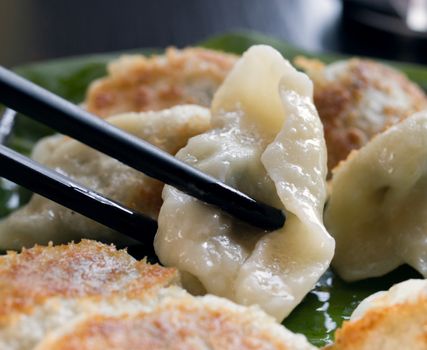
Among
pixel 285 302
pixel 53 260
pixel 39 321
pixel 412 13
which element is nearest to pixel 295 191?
pixel 285 302

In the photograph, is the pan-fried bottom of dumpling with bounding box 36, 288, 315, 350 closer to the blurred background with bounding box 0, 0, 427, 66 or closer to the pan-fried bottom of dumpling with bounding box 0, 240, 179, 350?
the pan-fried bottom of dumpling with bounding box 0, 240, 179, 350

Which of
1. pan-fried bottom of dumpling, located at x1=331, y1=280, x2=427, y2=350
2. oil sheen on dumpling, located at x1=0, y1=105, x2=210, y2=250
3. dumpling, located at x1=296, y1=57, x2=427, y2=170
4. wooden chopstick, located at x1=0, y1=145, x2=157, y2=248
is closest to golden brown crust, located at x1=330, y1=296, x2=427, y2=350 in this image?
pan-fried bottom of dumpling, located at x1=331, y1=280, x2=427, y2=350

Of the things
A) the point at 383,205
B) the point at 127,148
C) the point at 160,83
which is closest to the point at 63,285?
the point at 127,148

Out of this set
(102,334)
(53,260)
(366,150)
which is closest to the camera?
(102,334)

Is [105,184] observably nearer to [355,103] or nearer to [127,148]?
[127,148]

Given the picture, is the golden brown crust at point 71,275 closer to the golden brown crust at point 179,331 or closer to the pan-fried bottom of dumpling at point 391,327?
the golden brown crust at point 179,331

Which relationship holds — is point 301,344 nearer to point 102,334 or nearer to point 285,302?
point 285,302

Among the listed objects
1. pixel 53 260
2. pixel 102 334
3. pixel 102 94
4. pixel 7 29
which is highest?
pixel 102 334
